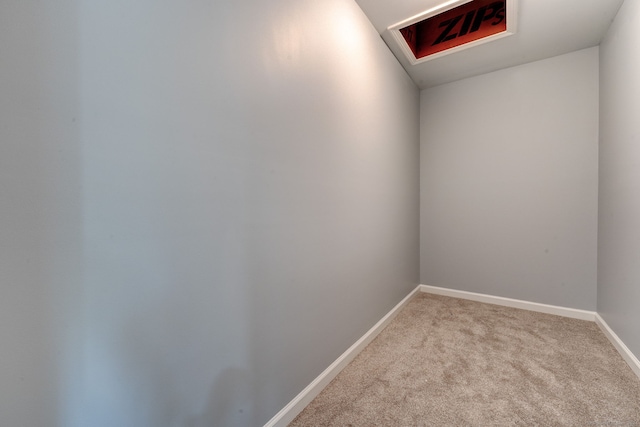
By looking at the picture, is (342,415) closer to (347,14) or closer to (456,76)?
(347,14)

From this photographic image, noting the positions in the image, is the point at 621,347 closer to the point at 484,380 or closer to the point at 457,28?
the point at 484,380

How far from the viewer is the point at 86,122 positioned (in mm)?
701

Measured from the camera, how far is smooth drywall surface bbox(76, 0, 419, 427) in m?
0.74

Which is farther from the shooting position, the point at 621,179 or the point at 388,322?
the point at 388,322

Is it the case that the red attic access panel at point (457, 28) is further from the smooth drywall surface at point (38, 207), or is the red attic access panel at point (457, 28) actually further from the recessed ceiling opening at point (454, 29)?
the smooth drywall surface at point (38, 207)

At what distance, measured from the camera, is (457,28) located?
2428 millimetres

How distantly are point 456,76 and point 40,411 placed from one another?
395 centimetres

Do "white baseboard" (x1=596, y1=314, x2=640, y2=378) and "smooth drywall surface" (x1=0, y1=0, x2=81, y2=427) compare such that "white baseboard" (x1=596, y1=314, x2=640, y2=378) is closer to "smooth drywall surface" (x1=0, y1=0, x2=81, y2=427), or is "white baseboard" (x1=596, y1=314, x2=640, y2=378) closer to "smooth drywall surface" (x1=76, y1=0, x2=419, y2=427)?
"smooth drywall surface" (x1=76, y1=0, x2=419, y2=427)

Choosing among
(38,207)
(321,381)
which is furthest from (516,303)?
(38,207)

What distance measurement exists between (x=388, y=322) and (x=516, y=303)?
157 cm

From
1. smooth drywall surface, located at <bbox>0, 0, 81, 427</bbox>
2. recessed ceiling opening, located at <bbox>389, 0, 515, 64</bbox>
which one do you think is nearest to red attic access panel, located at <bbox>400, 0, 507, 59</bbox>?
recessed ceiling opening, located at <bbox>389, 0, 515, 64</bbox>

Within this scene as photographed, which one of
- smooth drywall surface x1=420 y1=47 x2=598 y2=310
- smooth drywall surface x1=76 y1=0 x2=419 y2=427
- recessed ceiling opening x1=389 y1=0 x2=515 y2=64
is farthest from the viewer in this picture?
smooth drywall surface x1=420 y1=47 x2=598 y2=310

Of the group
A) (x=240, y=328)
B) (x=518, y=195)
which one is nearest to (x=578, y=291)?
(x=518, y=195)

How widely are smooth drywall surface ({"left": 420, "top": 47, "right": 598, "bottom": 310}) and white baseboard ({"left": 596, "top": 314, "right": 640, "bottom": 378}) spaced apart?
279 mm
